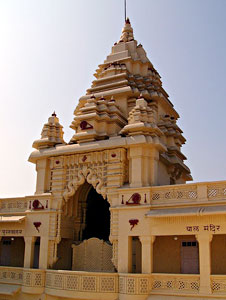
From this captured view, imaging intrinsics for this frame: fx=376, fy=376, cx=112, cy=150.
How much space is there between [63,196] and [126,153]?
3.56 metres

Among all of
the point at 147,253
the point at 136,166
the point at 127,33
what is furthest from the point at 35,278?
the point at 127,33

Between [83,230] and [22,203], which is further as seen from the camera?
[83,230]

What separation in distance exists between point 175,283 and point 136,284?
4.70ft

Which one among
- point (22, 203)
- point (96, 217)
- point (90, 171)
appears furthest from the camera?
point (96, 217)

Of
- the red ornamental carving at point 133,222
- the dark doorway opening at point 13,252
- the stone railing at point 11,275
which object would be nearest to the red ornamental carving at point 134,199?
the red ornamental carving at point 133,222

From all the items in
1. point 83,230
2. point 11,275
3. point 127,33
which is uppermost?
point 127,33

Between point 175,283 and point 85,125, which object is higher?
point 85,125

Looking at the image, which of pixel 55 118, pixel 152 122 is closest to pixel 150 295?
pixel 152 122

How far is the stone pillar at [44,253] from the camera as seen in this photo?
16672mm

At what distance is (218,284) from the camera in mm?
13055

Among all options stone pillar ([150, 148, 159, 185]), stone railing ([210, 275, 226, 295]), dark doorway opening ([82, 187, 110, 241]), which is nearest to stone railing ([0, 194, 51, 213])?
dark doorway opening ([82, 187, 110, 241])

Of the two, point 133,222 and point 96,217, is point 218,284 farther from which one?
point 96,217

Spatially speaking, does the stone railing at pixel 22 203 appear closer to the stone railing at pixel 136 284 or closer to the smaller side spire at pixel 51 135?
the smaller side spire at pixel 51 135

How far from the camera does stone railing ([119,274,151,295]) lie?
13914mm
